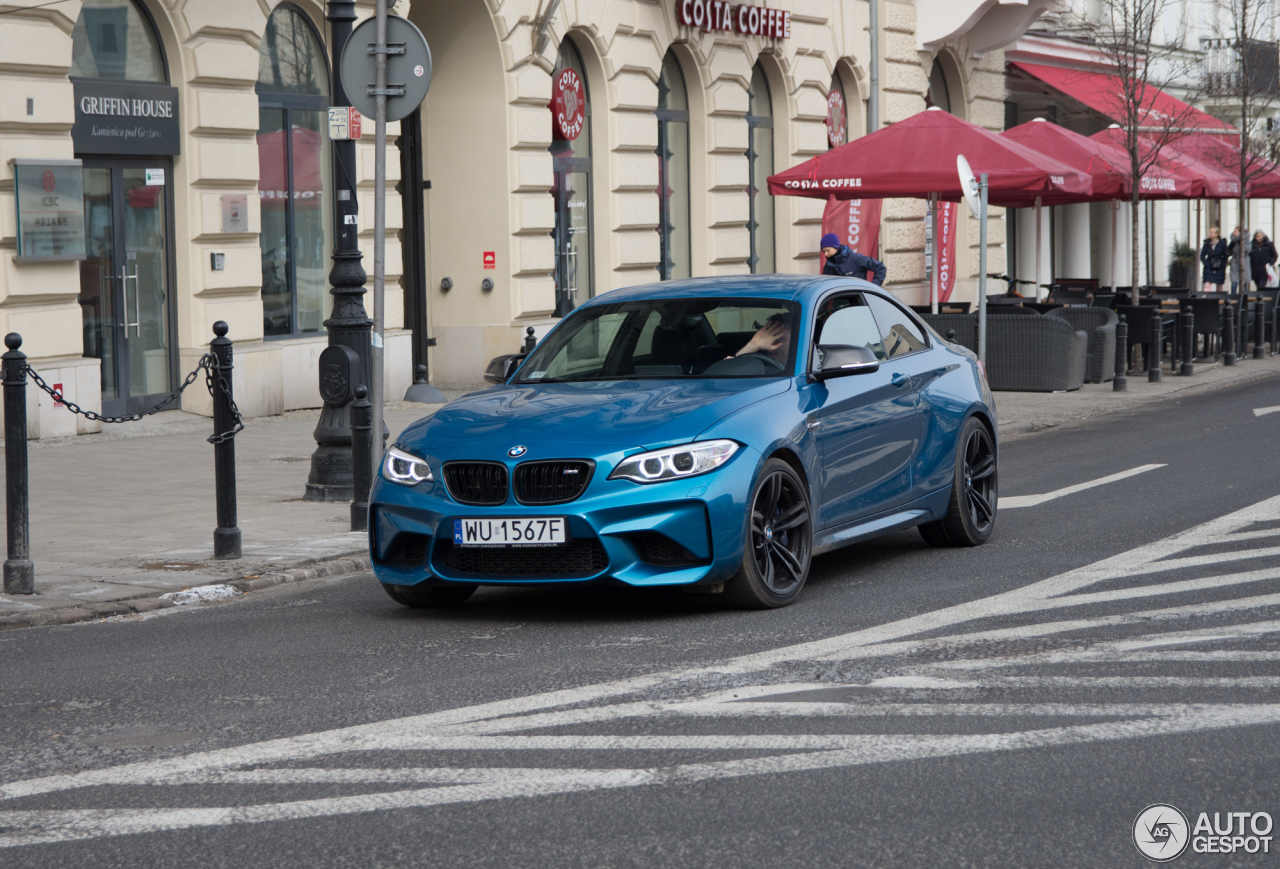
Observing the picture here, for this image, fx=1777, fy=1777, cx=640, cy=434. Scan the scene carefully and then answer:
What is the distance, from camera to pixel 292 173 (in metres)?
18.2

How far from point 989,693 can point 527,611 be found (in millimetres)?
2535

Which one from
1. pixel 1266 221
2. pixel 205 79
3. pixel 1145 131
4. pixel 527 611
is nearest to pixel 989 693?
pixel 527 611

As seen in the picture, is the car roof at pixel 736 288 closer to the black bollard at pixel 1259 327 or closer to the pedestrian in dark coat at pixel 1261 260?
the black bollard at pixel 1259 327

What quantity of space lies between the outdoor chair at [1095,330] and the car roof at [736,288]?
13.0 m

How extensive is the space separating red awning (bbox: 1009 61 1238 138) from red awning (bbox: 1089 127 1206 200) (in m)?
0.47

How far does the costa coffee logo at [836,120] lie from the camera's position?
1122 inches

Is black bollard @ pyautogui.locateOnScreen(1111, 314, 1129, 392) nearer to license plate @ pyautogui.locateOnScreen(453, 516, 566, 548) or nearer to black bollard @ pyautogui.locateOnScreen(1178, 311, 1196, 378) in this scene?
black bollard @ pyautogui.locateOnScreen(1178, 311, 1196, 378)

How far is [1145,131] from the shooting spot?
80.3 ft

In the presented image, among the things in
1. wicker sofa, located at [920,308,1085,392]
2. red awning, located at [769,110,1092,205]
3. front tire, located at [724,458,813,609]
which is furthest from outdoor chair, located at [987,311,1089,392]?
front tire, located at [724,458,813,609]

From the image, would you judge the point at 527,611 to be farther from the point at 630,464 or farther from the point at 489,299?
the point at 489,299

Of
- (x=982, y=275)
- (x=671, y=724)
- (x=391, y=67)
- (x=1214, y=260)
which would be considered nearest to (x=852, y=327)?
(x=391, y=67)

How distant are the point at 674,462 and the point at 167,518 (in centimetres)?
481

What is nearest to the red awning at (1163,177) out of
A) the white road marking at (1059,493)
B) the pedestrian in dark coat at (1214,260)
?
the pedestrian in dark coat at (1214,260)

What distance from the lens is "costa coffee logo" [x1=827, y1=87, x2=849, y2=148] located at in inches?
1122
